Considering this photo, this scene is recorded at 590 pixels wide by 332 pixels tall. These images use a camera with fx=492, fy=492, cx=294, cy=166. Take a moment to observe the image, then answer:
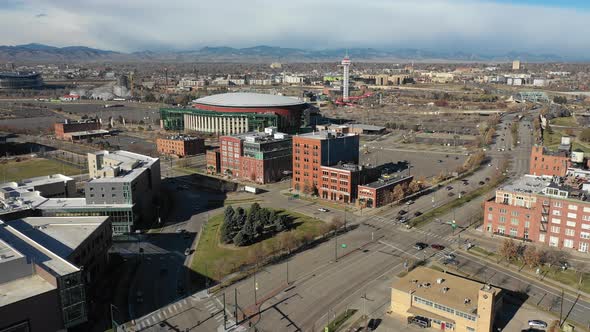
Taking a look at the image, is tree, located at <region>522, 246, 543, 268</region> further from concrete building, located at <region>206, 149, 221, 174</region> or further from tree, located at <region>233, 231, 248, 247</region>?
concrete building, located at <region>206, 149, 221, 174</region>

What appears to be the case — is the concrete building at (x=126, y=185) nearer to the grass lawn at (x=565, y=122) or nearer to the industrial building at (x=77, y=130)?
the industrial building at (x=77, y=130)

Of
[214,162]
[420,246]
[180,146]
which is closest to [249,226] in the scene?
[420,246]

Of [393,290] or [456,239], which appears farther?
[456,239]

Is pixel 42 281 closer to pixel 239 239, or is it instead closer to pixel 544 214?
pixel 239 239

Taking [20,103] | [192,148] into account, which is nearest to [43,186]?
[192,148]

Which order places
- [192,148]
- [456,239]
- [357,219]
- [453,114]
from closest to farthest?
[456,239] → [357,219] → [192,148] → [453,114]

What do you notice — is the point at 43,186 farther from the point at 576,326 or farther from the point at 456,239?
the point at 576,326
